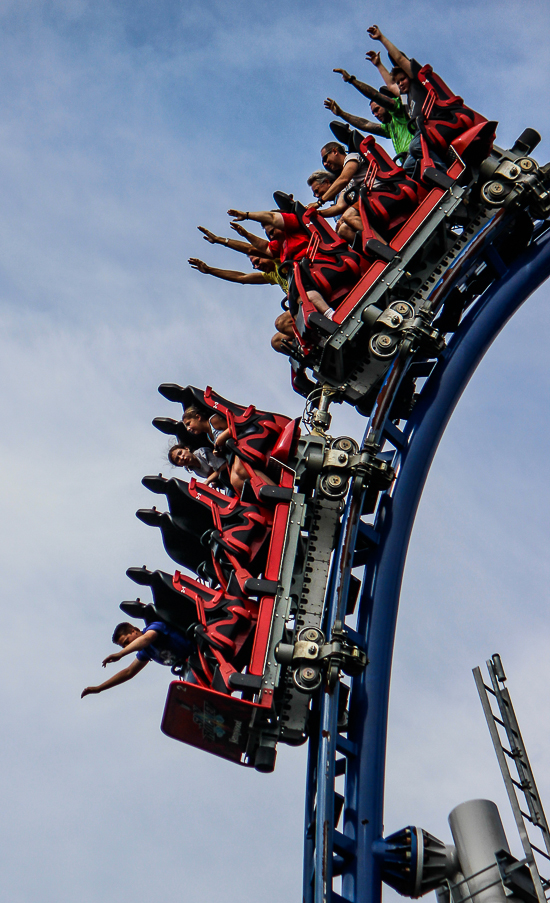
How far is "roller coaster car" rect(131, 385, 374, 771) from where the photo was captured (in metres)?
11.4

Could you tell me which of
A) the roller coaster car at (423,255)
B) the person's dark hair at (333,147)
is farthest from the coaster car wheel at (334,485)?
the person's dark hair at (333,147)

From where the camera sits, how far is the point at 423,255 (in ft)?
46.4

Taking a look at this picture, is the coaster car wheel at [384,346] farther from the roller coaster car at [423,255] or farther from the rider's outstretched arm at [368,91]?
the rider's outstretched arm at [368,91]

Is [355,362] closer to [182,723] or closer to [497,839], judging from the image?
[182,723]

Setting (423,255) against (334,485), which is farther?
(423,255)

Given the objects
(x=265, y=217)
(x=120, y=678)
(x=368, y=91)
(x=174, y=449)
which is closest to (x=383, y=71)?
(x=368, y=91)

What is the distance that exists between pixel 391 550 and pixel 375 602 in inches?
26.5

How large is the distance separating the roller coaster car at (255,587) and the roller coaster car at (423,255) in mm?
1127

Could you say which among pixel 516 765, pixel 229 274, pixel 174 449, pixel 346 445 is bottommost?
pixel 516 765

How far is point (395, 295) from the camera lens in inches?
546

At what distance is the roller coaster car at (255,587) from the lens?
37.5 feet

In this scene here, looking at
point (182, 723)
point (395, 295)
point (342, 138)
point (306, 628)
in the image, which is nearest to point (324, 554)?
point (306, 628)

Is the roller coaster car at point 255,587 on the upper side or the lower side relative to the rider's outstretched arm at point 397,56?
lower

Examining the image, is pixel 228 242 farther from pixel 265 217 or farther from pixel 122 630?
pixel 122 630
